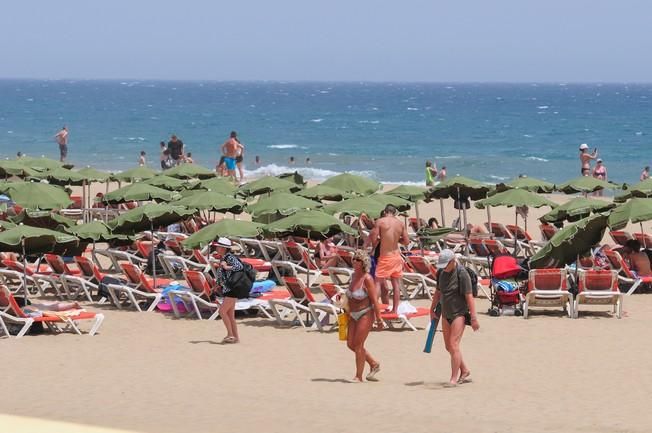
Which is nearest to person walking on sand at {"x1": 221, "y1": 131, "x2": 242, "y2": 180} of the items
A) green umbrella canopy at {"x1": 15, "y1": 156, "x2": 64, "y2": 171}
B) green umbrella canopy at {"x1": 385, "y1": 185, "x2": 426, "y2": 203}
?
green umbrella canopy at {"x1": 15, "y1": 156, "x2": 64, "y2": 171}

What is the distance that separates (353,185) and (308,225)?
5.95m

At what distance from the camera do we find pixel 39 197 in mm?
18422

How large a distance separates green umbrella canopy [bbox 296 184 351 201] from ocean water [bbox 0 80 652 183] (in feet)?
82.8

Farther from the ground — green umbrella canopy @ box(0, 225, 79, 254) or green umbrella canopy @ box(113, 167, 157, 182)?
green umbrella canopy @ box(0, 225, 79, 254)

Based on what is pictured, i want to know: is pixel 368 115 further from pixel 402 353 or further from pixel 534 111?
pixel 402 353

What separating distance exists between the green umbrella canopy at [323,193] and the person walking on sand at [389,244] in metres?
5.39

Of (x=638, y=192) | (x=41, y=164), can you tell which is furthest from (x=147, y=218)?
(x=41, y=164)

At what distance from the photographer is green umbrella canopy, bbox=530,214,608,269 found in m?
14.5

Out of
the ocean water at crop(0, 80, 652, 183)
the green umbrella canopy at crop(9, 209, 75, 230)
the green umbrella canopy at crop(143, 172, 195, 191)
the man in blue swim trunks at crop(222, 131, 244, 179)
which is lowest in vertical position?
the ocean water at crop(0, 80, 652, 183)

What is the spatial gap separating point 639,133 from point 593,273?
226 feet

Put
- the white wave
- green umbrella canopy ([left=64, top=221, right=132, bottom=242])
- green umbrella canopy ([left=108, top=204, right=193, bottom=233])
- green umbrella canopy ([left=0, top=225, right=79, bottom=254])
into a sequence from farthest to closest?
the white wave < green umbrella canopy ([left=108, top=204, right=193, bottom=233]) < green umbrella canopy ([left=64, top=221, right=132, bottom=242]) < green umbrella canopy ([left=0, top=225, right=79, bottom=254])

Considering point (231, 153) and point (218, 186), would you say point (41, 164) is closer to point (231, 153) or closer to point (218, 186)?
point (218, 186)

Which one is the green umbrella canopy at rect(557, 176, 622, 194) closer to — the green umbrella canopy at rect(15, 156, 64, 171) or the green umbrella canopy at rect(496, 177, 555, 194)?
the green umbrella canopy at rect(496, 177, 555, 194)

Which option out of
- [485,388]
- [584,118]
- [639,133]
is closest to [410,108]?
[584,118]
